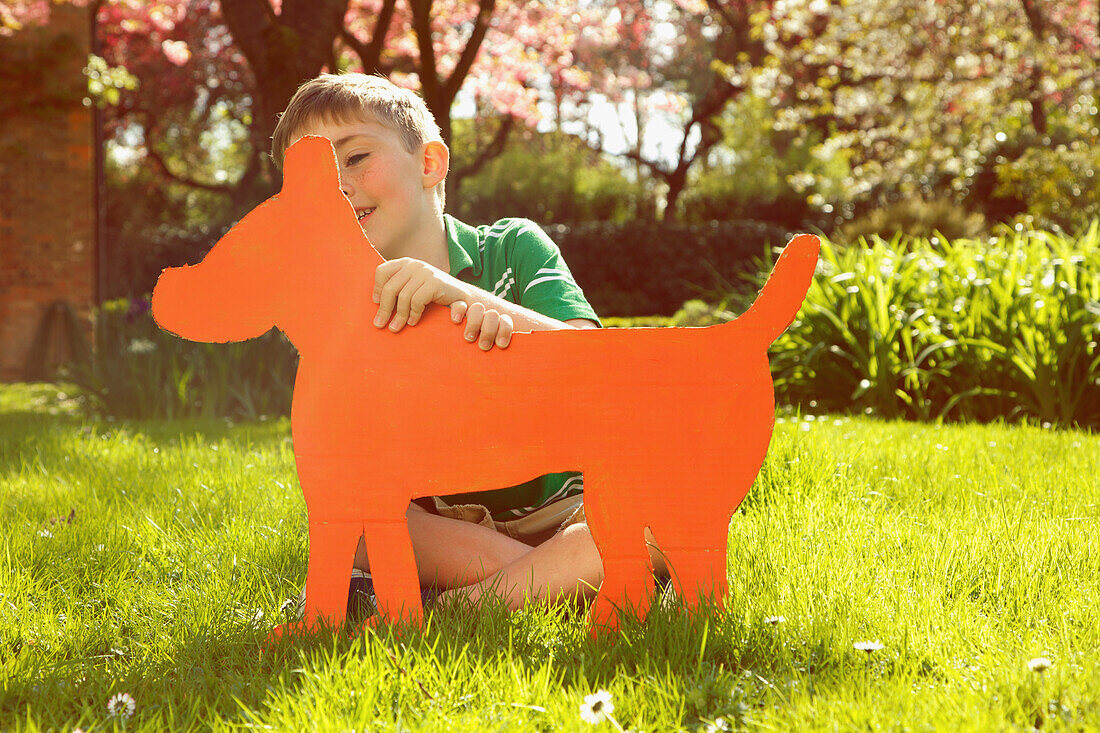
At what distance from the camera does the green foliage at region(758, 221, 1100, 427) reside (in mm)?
4645

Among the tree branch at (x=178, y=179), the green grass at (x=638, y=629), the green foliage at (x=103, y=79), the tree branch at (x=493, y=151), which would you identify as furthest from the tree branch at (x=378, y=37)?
the tree branch at (x=178, y=179)

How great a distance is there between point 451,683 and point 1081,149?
10.9 meters

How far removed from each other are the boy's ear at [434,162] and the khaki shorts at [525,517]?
2.73 feet

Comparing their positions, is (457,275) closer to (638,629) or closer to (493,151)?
(638,629)

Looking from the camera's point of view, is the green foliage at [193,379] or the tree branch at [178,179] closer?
the green foliage at [193,379]

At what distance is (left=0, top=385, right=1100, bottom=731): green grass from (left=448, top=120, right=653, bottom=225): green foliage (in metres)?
14.2

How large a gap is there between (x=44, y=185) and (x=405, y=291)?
8.87m

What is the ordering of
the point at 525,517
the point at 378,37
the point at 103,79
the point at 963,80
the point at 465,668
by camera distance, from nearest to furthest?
the point at 465,668 < the point at 525,517 < the point at 378,37 < the point at 103,79 < the point at 963,80

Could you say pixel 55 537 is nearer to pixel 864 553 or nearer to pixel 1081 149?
pixel 864 553

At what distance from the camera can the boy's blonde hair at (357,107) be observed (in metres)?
2.10

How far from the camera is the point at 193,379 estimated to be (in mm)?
5855

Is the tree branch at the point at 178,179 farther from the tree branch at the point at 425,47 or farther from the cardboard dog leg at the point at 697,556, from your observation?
the cardboard dog leg at the point at 697,556

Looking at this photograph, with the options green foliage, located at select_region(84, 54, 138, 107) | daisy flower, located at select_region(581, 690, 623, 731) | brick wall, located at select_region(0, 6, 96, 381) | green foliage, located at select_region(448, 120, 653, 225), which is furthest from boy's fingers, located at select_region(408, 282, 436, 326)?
green foliage, located at select_region(448, 120, 653, 225)

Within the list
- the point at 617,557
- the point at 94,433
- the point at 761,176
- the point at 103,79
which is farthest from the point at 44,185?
the point at 761,176
